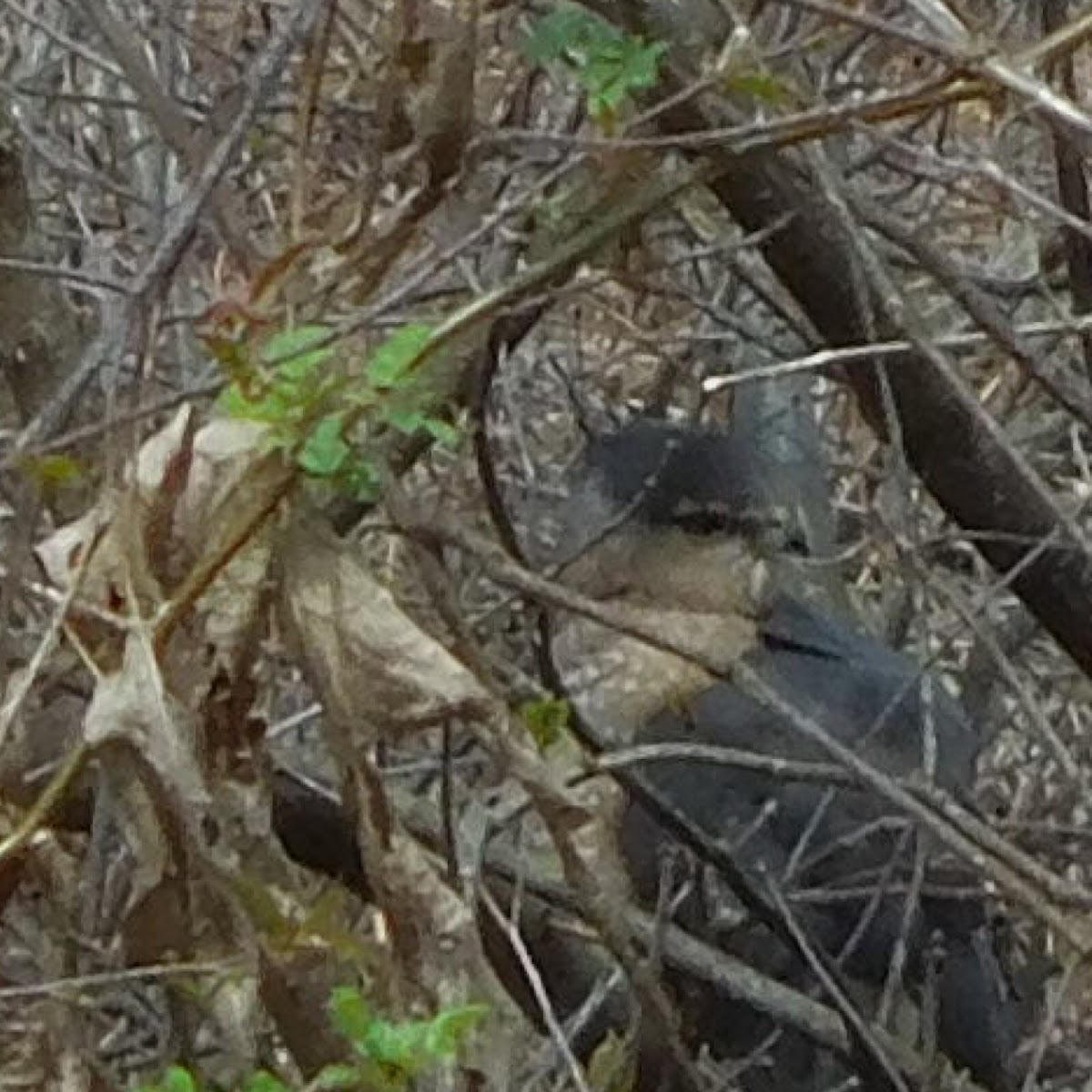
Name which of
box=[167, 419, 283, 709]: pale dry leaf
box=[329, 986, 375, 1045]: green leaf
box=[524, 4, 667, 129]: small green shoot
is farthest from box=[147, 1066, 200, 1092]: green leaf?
box=[524, 4, 667, 129]: small green shoot

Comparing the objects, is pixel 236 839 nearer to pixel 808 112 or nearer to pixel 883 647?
pixel 808 112

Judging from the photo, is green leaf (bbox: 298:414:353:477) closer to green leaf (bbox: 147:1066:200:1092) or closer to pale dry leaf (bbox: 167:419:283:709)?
pale dry leaf (bbox: 167:419:283:709)

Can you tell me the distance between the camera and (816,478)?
353cm

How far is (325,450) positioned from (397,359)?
0.23 ft

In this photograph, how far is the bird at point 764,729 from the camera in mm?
2691

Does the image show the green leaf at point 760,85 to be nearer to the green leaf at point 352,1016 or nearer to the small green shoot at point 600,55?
the small green shoot at point 600,55

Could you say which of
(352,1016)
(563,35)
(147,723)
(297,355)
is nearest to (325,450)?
(297,355)

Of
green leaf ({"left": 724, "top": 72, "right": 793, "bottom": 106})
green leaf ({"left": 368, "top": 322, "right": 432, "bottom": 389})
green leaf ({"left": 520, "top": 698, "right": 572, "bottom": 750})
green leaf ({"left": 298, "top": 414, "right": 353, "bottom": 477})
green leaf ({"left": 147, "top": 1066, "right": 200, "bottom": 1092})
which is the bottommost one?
green leaf ({"left": 147, "top": 1066, "right": 200, "bottom": 1092})

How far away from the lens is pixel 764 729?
3.07m

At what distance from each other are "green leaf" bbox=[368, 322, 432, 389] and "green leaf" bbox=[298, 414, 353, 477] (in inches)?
1.3

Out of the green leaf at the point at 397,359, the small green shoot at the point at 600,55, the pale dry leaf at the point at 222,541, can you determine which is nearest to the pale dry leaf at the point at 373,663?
the pale dry leaf at the point at 222,541

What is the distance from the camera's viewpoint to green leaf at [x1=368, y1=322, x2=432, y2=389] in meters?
1.62

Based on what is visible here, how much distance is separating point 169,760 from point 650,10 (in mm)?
753

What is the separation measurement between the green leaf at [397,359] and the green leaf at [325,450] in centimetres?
3
